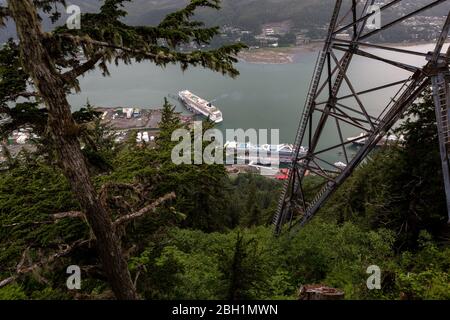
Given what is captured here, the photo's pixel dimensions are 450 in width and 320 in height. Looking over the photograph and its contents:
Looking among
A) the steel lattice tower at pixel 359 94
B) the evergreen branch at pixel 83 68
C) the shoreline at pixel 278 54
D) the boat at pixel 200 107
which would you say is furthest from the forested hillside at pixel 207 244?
the shoreline at pixel 278 54

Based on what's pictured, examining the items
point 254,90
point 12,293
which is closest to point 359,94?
point 12,293

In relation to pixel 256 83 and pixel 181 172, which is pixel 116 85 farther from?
pixel 181 172

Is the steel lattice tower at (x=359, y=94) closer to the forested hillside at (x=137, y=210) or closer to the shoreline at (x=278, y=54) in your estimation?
the forested hillside at (x=137, y=210)

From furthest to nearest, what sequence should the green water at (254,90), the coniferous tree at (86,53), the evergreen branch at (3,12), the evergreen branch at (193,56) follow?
1. the green water at (254,90)
2. the evergreen branch at (193,56)
3. the coniferous tree at (86,53)
4. the evergreen branch at (3,12)

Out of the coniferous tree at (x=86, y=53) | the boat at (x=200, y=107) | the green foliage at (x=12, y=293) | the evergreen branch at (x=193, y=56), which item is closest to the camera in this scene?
the coniferous tree at (x=86, y=53)

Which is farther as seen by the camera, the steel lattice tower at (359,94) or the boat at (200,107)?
the boat at (200,107)
